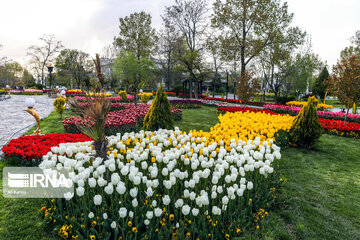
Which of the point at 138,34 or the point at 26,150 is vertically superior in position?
the point at 138,34

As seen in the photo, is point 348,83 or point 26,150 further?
point 348,83

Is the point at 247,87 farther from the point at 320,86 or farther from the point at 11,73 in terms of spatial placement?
the point at 11,73

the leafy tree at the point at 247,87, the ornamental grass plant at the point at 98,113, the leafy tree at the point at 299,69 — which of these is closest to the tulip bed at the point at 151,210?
the ornamental grass plant at the point at 98,113

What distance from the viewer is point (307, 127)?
7145 mm

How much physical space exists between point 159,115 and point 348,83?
10.1 meters

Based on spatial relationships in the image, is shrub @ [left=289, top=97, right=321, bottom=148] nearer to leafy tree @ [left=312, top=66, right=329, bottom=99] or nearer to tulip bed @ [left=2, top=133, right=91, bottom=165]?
tulip bed @ [left=2, top=133, right=91, bottom=165]

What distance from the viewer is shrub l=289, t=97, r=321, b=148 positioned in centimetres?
698

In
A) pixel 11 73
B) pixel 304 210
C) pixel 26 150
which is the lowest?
pixel 304 210

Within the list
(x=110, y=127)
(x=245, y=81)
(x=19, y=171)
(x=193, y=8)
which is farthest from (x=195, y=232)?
(x=193, y=8)

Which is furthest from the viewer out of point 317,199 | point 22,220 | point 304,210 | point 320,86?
point 320,86

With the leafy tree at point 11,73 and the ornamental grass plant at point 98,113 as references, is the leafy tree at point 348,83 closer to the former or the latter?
the ornamental grass plant at point 98,113

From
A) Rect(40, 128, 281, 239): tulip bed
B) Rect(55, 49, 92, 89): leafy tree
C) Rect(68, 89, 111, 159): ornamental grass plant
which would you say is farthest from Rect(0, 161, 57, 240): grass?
Rect(55, 49, 92, 89): leafy tree

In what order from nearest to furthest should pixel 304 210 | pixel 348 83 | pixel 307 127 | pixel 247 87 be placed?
pixel 304 210
pixel 307 127
pixel 348 83
pixel 247 87

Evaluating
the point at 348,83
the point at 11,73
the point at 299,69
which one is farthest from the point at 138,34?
the point at 11,73
